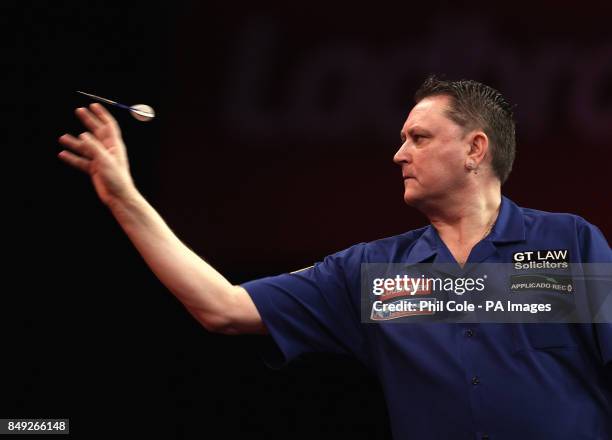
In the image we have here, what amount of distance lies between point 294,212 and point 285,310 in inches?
42.3

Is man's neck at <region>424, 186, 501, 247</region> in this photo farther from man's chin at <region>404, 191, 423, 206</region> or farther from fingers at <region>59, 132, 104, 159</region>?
fingers at <region>59, 132, 104, 159</region>

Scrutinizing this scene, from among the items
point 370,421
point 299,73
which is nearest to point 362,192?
point 299,73

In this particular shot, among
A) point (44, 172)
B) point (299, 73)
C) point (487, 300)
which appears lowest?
point (487, 300)

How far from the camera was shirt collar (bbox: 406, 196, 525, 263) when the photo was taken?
1967mm

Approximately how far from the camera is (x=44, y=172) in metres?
3.11

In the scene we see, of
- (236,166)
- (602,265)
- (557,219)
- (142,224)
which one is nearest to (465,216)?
(557,219)

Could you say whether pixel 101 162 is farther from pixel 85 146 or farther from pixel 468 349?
pixel 468 349

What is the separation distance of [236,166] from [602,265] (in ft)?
5.00

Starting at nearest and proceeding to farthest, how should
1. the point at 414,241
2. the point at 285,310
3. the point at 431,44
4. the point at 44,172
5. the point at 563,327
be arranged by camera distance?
the point at 563,327, the point at 285,310, the point at 414,241, the point at 431,44, the point at 44,172

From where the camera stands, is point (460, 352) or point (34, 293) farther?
point (34, 293)

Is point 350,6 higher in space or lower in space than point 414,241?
higher

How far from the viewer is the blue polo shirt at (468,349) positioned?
5.71ft

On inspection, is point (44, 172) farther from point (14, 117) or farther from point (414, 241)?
point (414, 241)

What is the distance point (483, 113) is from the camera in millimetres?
2168
